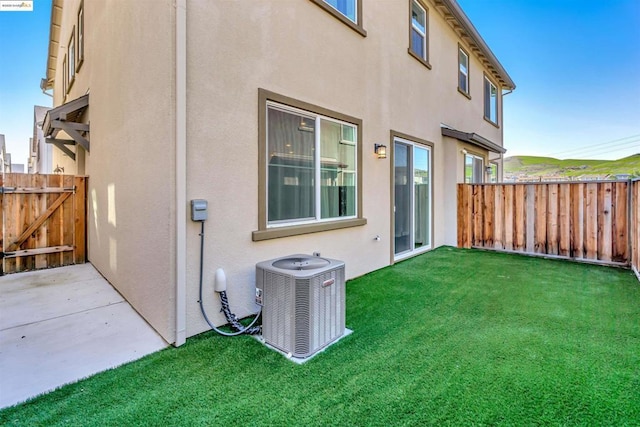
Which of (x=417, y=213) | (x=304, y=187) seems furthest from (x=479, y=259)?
(x=304, y=187)

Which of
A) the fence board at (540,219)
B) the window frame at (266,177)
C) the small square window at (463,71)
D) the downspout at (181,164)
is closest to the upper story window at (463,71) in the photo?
the small square window at (463,71)

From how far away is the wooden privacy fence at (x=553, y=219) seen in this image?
615cm

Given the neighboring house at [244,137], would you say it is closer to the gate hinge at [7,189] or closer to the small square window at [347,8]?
the small square window at [347,8]

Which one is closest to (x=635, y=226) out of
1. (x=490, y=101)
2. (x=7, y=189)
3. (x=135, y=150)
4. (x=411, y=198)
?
(x=411, y=198)

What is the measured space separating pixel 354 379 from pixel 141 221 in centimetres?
291

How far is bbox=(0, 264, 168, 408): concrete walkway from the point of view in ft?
8.14

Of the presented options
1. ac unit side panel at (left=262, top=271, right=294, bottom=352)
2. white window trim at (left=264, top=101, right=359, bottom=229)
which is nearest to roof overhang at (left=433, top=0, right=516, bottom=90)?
white window trim at (left=264, top=101, right=359, bottom=229)

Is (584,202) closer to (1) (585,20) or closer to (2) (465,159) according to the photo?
(2) (465,159)

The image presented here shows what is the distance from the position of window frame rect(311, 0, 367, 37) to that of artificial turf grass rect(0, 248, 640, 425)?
4.35m

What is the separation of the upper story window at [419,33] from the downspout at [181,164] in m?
5.50

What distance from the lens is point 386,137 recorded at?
6.07 m

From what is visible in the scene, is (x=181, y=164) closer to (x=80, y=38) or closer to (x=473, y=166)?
(x=80, y=38)

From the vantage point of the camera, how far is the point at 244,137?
3561 millimetres

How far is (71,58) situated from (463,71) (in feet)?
37.3
